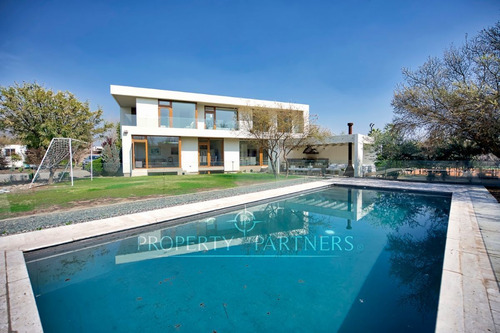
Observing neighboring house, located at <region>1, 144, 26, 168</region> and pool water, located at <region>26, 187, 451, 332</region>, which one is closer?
pool water, located at <region>26, 187, 451, 332</region>

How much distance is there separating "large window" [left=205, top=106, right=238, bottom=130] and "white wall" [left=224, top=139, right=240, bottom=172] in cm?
149

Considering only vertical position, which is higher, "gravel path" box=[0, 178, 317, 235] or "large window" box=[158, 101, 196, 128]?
"large window" box=[158, 101, 196, 128]

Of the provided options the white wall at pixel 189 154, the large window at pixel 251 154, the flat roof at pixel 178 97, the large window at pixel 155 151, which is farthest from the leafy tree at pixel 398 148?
the large window at pixel 155 151

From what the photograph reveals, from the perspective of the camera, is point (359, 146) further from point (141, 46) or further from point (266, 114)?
point (141, 46)

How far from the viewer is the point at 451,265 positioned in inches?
140

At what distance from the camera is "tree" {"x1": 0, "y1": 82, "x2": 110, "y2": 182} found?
1170cm

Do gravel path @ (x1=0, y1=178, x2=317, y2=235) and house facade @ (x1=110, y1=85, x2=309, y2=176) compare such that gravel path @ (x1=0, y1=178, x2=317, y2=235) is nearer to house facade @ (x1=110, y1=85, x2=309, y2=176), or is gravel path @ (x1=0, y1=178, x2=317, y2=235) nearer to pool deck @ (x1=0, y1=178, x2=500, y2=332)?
pool deck @ (x1=0, y1=178, x2=500, y2=332)

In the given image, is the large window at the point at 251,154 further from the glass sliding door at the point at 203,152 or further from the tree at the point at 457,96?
the tree at the point at 457,96

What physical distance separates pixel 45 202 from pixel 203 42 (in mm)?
12856

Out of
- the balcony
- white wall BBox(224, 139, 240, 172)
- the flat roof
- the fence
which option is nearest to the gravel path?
the balcony

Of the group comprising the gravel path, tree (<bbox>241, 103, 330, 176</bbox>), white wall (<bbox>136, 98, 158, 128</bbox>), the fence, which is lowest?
the gravel path

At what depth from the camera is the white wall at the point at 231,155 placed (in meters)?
21.0

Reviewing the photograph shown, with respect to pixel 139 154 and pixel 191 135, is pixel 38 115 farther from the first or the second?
pixel 191 135

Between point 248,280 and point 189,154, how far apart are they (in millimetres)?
16639
